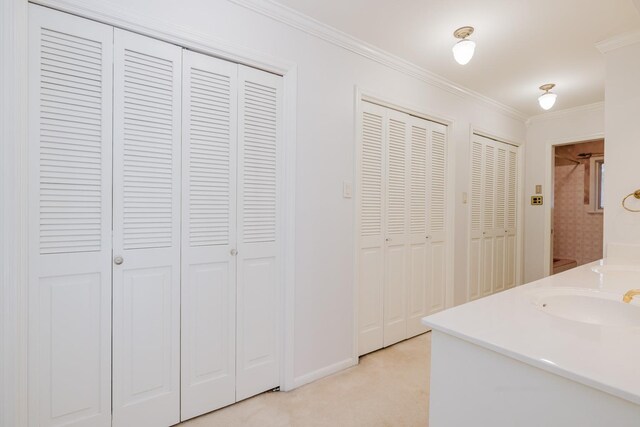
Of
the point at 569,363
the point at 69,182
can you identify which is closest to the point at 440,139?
the point at 569,363

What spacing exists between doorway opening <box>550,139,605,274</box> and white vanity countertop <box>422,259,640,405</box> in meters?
4.81

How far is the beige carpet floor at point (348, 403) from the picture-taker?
68.6 inches

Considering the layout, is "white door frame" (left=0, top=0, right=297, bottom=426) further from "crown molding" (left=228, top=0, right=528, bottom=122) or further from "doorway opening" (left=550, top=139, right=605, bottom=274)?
"doorway opening" (left=550, top=139, right=605, bottom=274)

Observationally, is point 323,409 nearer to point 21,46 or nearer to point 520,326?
point 520,326

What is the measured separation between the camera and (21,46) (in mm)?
1299

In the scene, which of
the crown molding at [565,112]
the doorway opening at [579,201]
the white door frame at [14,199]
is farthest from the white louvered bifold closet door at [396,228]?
the doorway opening at [579,201]

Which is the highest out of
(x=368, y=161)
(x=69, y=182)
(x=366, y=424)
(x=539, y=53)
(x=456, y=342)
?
(x=539, y=53)

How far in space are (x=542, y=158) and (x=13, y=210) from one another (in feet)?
16.1

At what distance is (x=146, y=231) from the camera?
1.61 meters

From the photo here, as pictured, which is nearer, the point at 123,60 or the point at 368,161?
Result: the point at 123,60

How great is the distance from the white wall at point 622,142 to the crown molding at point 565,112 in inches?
67.3

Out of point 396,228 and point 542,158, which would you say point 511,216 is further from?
point 396,228

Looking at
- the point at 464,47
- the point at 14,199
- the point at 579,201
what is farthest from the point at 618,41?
the point at 579,201

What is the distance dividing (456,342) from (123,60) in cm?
182
